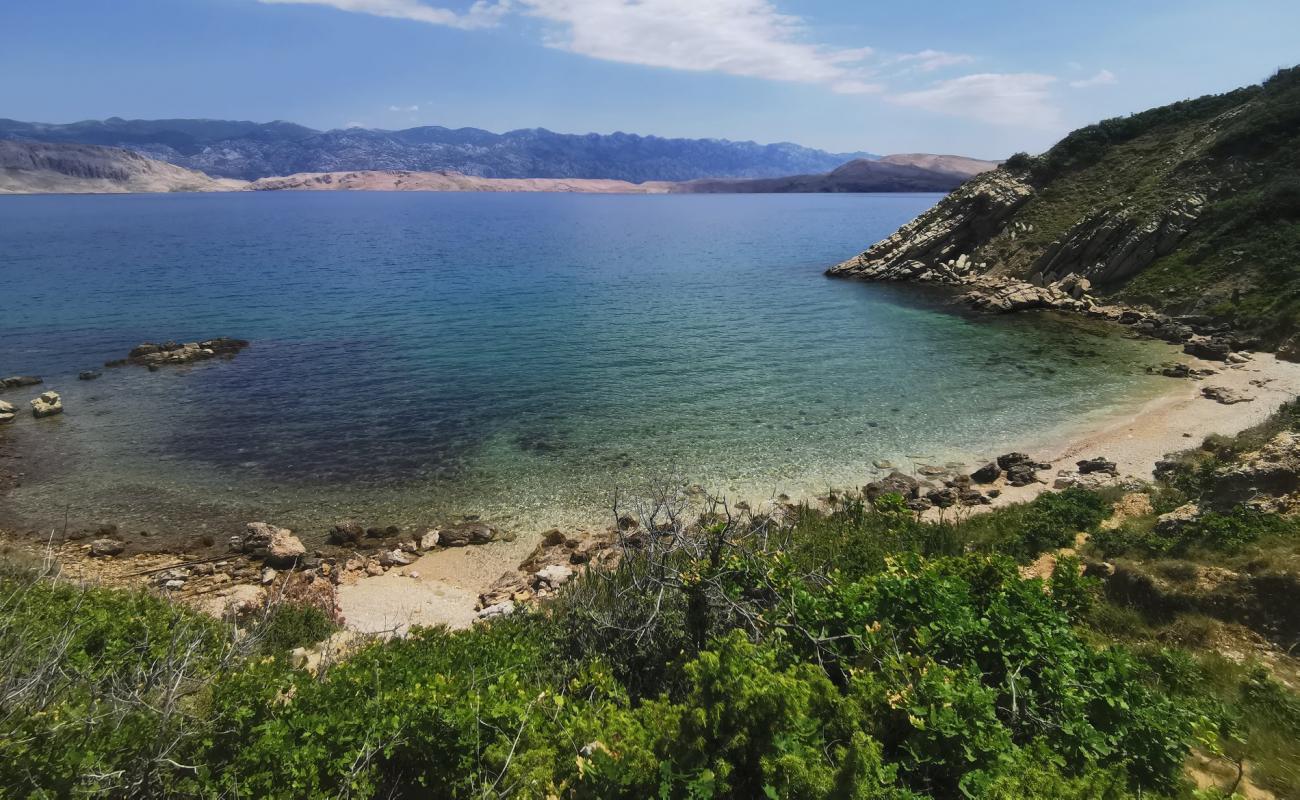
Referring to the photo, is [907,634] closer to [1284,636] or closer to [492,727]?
[492,727]

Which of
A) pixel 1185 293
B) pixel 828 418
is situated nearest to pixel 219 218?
pixel 828 418

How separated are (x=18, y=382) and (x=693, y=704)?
42017 millimetres

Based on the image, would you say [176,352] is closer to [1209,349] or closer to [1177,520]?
[1177,520]

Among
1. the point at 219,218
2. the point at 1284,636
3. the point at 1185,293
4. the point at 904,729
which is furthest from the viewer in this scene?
the point at 219,218

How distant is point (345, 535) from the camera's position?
1986 centimetres

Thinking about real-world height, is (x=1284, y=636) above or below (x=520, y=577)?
above

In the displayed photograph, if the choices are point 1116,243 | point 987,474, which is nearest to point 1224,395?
point 987,474

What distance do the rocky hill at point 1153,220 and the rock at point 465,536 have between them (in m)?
43.4

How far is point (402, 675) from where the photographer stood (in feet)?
29.1

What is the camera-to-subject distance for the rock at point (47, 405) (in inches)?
1129

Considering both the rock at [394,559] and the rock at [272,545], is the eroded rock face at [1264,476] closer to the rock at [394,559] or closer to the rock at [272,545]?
the rock at [394,559]

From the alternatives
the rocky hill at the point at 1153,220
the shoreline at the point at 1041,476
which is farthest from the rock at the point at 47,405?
the rocky hill at the point at 1153,220

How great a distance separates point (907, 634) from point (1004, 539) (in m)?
9.61

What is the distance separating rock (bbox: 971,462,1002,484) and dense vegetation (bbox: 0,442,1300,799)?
1295 centimetres
